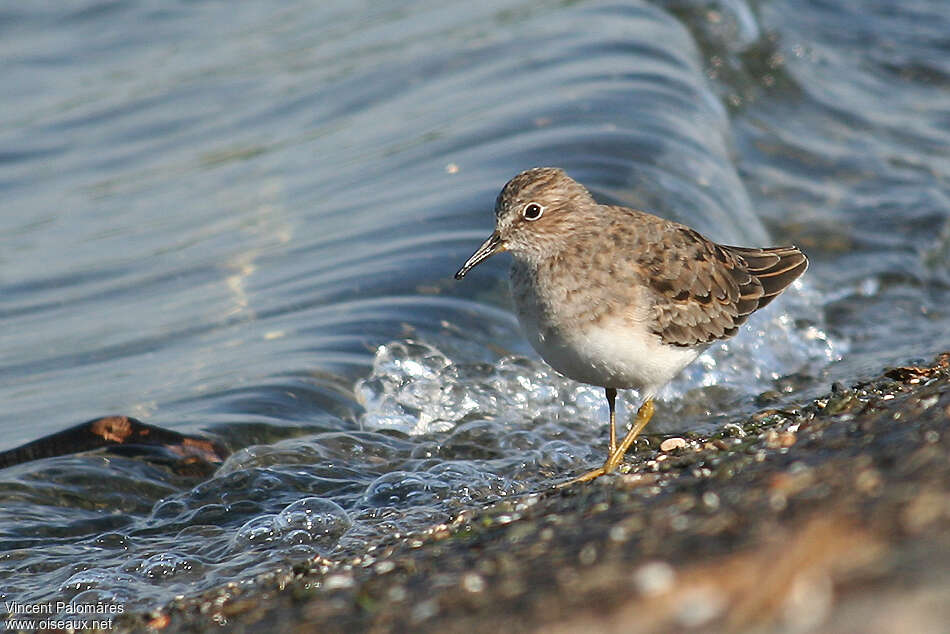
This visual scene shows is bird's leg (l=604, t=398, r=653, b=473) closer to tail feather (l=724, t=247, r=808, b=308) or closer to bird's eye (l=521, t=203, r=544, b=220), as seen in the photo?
tail feather (l=724, t=247, r=808, b=308)

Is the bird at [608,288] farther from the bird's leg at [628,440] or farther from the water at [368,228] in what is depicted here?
the water at [368,228]

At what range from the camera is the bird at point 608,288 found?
20.3 ft

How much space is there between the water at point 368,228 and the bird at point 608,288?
1.09 metres

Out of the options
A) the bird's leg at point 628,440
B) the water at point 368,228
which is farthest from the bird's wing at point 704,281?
the water at point 368,228

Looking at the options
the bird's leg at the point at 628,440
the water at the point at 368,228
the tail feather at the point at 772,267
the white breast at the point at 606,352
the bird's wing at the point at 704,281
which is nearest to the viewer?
the white breast at the point at 606,352

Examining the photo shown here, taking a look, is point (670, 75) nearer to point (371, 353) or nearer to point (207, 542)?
point (371, 353)

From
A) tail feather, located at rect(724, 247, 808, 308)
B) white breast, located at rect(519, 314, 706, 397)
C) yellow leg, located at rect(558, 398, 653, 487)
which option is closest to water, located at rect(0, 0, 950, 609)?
yellow leg, located at rect(558, 398, 653, 487)

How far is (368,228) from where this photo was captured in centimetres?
1059

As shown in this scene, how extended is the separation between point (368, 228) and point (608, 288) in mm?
4604

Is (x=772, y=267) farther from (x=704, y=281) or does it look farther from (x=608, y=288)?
→ (x=608, y=288)

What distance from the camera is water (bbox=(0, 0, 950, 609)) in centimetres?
723

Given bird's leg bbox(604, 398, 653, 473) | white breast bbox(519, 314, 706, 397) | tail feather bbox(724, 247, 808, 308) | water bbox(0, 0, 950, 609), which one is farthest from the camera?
tail feather bbox(724, 247, 808, 308)

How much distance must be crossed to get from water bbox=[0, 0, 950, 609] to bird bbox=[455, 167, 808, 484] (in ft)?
3.58

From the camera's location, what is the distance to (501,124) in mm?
Answer: 11898
